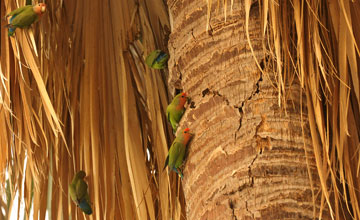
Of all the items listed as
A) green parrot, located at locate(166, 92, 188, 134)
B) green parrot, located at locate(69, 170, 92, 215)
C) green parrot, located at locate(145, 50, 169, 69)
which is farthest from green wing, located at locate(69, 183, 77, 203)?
green parrot, located at locate(145, 50, 169, 69)

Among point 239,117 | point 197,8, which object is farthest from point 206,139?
point 197,8

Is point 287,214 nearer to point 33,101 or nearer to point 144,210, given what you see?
point 144,210

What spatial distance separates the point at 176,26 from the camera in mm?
1797

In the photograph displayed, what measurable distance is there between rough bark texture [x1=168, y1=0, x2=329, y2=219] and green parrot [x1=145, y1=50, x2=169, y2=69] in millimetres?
424

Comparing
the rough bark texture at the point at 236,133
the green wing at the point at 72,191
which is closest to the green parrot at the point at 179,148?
the rough bark texture at the point at 236,133

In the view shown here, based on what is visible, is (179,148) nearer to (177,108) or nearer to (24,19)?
(177,108)

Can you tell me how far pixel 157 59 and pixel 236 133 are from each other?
2.49ft

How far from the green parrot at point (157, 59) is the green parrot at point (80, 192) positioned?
448 millimetres

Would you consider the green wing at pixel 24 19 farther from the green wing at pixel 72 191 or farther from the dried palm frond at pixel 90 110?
the green wing at pixel 72 191

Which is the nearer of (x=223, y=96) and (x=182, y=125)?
(x=223, y=96)

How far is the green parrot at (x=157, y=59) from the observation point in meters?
2.16

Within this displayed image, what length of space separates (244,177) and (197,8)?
0.53 meters

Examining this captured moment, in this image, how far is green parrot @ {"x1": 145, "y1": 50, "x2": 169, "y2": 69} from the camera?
216 centimetres

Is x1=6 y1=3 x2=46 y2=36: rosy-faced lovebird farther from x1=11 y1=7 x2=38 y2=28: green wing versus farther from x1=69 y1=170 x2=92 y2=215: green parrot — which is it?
x1=69 y1=170 x2=92 y2=215: green parrot
